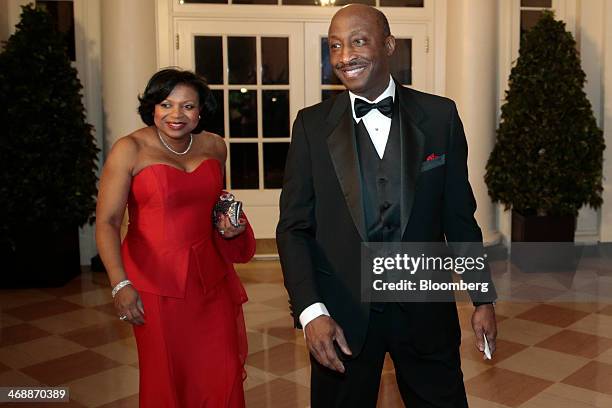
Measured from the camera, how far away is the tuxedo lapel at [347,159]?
1945 mm

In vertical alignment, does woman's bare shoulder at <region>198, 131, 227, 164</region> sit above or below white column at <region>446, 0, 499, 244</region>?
below

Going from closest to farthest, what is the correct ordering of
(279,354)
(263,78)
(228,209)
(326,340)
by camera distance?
1. (326,340)
2. (228,209)
3. (279,354)
4. (263,78)

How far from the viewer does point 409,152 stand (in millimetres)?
1968

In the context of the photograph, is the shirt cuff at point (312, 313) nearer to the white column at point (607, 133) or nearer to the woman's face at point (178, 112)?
the woman's face at point (178, 112)

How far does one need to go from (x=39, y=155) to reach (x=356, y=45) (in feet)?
14.2

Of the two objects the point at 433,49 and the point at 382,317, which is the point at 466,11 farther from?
the point at 382,317

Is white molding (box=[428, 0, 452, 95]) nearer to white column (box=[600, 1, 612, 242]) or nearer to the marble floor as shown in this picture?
white column (box=[600, 1, 612, 242])

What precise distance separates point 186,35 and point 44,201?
2.05 m

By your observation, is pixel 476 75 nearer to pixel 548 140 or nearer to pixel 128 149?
pixel 548 140

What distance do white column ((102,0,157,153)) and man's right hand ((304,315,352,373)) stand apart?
4.65 meters

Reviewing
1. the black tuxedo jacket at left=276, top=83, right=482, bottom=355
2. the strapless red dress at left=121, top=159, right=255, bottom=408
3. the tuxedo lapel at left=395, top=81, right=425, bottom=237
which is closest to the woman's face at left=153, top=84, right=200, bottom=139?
the strapless red dress at left=121, top=159, right=255, bottom=408

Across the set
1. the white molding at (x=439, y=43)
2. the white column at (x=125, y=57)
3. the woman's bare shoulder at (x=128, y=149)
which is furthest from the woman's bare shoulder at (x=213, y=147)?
the white molding at (x=439, y=43)

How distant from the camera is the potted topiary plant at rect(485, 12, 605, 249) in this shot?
617 cm

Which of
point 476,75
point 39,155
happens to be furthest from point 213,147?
point 476,75
